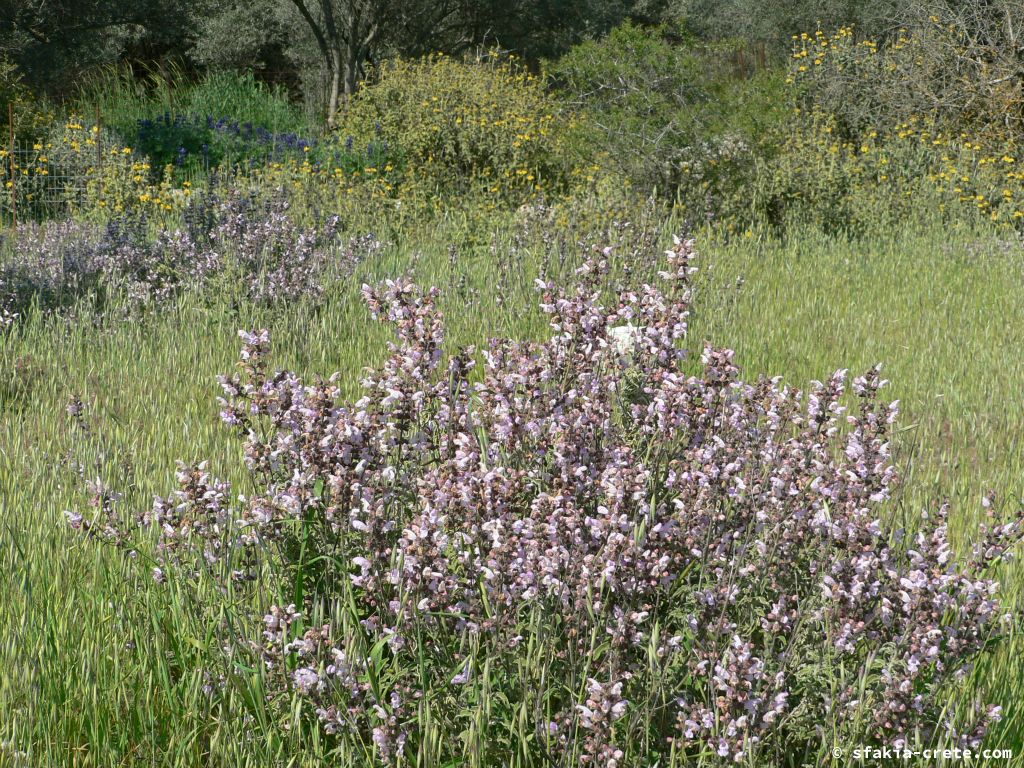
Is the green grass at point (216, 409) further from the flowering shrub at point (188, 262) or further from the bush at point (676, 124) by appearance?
the bush at point (676, 124)

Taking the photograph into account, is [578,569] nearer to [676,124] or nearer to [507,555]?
[507,555]

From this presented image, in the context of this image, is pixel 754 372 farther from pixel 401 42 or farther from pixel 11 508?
pixel 401 42

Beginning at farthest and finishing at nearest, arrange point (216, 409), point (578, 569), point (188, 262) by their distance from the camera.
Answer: point (188, 262) < point (216, 409) < point (578, 569)

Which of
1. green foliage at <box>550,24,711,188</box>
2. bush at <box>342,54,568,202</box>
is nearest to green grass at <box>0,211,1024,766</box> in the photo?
green foliage at <box>550,24,711,188</box>

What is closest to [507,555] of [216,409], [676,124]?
[216,409]

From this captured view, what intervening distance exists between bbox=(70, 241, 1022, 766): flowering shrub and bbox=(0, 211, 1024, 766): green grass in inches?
8.3

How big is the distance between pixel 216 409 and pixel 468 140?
6.86 meters

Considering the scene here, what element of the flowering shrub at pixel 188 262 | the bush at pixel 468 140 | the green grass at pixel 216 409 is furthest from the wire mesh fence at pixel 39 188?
the green grass at pixel 216 409

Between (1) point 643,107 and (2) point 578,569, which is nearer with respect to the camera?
(2) point 578,569

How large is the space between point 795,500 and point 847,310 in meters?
4.72

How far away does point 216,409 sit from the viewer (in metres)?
4.89

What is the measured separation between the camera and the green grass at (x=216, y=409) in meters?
2.35

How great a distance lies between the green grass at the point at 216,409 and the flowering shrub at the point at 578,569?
21 cm

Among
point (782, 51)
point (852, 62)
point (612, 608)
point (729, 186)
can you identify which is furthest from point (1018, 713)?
point (782, 51)
